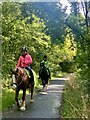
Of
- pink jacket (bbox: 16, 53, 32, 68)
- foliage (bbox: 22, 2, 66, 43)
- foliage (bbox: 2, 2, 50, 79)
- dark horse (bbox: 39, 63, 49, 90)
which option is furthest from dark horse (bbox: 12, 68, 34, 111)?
foliage (bbox: 22, 2, 66, 43)

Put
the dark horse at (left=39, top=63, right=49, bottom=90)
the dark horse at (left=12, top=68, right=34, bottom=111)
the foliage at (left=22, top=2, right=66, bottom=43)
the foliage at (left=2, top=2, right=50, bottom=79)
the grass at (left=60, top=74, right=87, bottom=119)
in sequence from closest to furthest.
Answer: the grass at (left=60, top=74, right=87, bottom=119) < the dark horse at (left=12, top=68, right=34, bottom=111) < the foliage at (left=2, top=2, right=50, bottom=79) < the dark horse at (left=39, top=63, right=49, bottom=90) < the foliage at (left=22, top=2, right=66, bottom=43)

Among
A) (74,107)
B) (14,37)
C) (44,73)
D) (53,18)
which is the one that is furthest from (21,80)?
(53,18)

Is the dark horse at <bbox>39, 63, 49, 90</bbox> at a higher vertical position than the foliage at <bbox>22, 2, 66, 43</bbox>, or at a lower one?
lower

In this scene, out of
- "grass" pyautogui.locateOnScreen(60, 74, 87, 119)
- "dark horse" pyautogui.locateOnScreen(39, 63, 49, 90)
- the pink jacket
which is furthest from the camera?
"dark horse" pyautogui.locateOnScreen(39, 63, 49, 90)

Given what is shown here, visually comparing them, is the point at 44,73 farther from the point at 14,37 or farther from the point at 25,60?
the point at 25,60

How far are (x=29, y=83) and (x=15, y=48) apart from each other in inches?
377

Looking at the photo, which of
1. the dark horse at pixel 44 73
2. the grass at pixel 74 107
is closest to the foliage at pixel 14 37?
the dark horse at pixel 44 73

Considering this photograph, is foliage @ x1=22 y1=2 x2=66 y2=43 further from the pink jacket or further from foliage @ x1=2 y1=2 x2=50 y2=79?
the pink jacket

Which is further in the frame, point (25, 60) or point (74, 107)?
point (25, 60)

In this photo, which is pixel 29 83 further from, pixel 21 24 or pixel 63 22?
pixel 63 22

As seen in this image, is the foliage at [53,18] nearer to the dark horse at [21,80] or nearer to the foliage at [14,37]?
the foliage at [14,37]

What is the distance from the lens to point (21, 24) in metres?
24.4

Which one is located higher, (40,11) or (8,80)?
(40,11)

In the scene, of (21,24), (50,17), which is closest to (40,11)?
(50,17)
